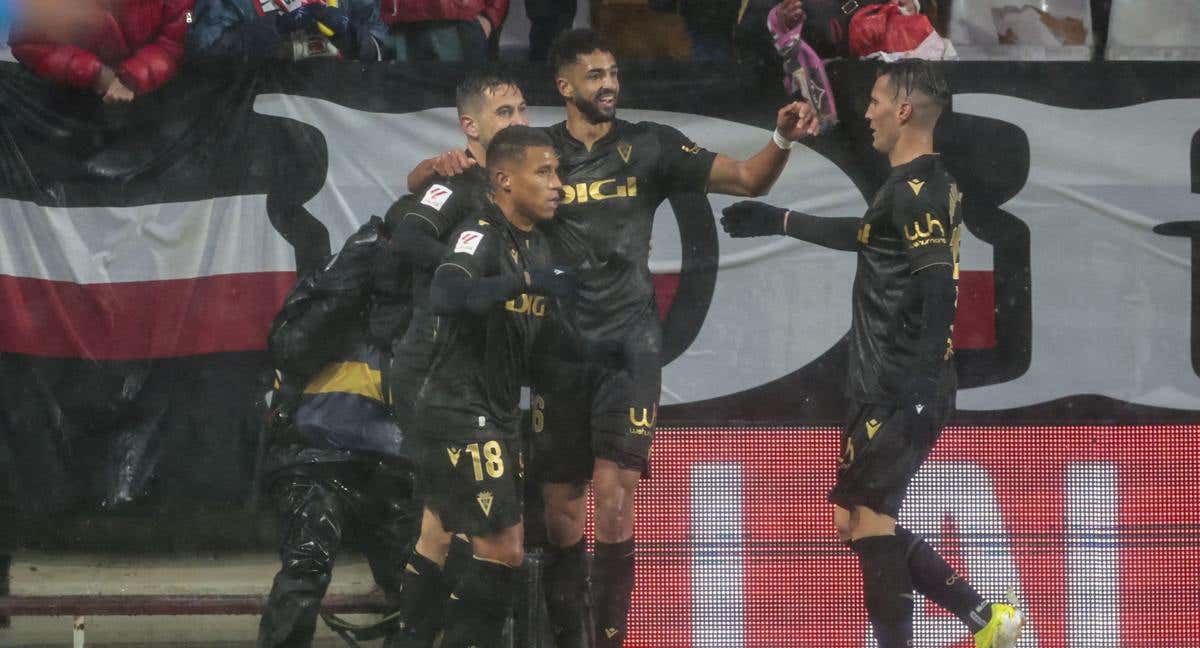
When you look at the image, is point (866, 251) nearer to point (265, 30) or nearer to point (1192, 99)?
point (1192, 99)

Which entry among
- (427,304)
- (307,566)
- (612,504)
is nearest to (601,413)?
(612,504)

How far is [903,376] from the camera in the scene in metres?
5.46

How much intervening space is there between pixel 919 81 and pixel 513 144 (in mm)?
1730

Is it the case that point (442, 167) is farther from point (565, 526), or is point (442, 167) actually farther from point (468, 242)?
point (565, 526)

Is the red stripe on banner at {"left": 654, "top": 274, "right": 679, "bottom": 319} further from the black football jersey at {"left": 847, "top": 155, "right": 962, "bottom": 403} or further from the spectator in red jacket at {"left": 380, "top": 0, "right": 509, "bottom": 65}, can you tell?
the spectator in red jacket at {"left": 380, "top": 0, "right": 509, "bottom": 65}

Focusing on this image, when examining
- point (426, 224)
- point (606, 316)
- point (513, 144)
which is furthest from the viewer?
point (606, 316)

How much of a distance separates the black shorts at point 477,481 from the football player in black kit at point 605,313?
0.56m

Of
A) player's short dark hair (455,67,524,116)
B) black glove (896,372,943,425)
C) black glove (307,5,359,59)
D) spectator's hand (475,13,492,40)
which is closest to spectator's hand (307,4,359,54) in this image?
black glove (307,5,359,59)

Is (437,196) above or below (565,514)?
above

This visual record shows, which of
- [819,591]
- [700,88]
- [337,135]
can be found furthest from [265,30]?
[819,591]

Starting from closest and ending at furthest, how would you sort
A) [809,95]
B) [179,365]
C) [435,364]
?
[435,364]
[809,95]
[179,365]

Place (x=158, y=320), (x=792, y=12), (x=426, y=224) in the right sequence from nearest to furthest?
(x=426, y=224)
(x=792, y=12)
(x=158, y=320)

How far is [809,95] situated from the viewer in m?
5.54

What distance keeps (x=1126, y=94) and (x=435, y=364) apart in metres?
3.29
